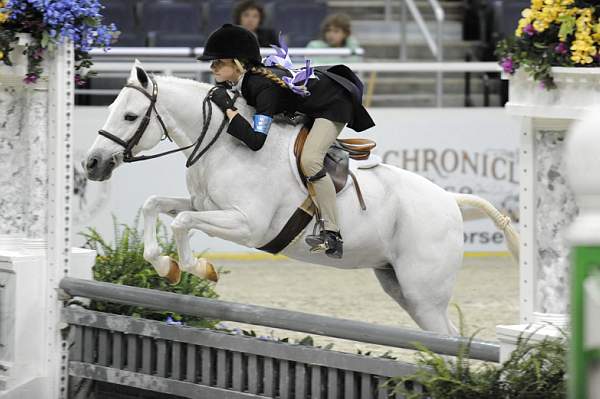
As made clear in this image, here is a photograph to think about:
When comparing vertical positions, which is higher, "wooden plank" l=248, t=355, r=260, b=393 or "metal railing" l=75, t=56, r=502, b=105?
"metal railing" l=75, t=56, r=502, b=105

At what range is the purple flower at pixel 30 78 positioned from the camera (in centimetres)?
498

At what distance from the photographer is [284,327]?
13.5 feet

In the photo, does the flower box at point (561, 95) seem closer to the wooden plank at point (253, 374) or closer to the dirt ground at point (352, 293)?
the wooden plank at point (253, 374)

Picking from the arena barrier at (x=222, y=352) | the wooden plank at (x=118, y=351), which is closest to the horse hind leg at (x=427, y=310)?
the arena barrier at (x=222, y=352)

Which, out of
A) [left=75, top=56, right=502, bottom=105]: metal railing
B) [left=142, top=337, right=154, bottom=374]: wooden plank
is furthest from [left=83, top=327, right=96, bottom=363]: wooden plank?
[left=75, top=56, right=502, bottom=105]: metal railing

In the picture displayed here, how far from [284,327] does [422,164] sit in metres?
6.45

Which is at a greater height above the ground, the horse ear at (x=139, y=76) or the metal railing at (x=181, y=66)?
the metal railing at (x=181, y=66)

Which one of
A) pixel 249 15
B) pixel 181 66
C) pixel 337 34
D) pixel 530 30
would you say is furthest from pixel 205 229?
pixel 337 34

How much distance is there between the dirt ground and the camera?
756cm

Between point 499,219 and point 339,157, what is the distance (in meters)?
0.86

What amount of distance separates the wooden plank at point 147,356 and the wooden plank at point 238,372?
0.50 metres

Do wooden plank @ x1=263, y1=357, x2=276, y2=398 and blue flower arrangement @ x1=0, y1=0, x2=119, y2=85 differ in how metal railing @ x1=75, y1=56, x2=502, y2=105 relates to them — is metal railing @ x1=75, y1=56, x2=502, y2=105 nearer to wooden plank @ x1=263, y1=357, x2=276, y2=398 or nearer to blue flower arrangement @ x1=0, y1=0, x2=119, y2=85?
blue flower arrangement @ x1=0, y1=0, x2=119, y2=85

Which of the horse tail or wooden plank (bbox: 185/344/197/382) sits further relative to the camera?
the horse tail

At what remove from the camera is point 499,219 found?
535cm
